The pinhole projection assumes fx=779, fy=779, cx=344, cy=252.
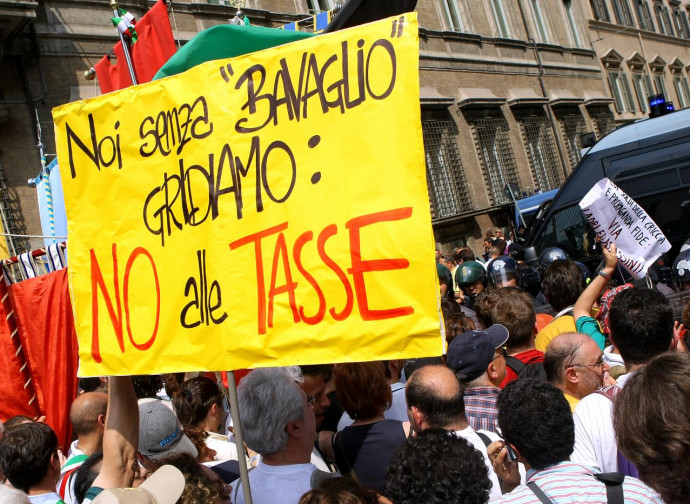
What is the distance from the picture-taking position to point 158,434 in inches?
131

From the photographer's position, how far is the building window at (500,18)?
82.3 ft

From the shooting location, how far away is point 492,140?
22.9m

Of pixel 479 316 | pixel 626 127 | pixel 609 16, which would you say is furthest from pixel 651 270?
pixel 609 16

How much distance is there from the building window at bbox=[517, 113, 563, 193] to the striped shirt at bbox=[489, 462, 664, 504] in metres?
22.5

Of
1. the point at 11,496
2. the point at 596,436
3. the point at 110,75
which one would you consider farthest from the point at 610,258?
the point at 110,75

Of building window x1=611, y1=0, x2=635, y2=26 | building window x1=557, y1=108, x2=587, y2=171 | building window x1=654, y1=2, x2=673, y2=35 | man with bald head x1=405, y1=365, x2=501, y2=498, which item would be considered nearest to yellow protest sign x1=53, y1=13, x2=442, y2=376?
man with bald head x1=405, y1=365, x2=501, y2=498

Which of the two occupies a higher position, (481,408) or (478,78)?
(478,78)

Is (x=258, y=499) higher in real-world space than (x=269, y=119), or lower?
lower

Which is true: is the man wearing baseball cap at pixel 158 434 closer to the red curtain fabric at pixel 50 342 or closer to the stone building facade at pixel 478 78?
the red curtain fabric at pixel 50 342

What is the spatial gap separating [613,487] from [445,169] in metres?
19.0

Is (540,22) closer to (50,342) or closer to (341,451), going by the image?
(50,342)

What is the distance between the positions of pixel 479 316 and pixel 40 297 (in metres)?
3.28

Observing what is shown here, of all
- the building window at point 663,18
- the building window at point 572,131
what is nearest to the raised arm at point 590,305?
the building window at point 572,131

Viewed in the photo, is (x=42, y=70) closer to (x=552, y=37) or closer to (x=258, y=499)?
(x=258, y=499)
